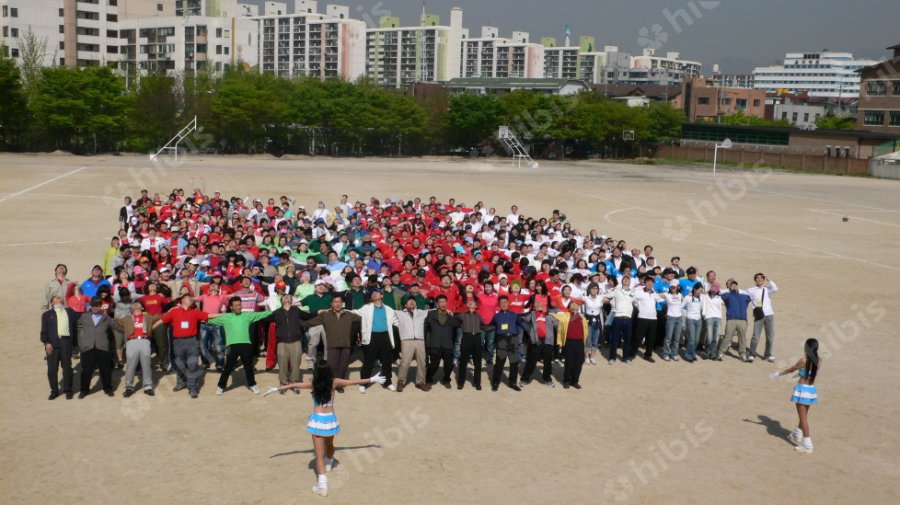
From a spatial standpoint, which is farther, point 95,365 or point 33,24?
point 33,24

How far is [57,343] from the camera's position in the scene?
12.8m

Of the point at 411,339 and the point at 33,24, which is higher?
the point at 33,24

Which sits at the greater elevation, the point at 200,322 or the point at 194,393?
the point at 200,322

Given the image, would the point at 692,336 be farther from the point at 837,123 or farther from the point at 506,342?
the point at 837,123

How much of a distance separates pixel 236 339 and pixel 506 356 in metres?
4.54

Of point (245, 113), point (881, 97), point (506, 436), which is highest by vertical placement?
point (881, 97)

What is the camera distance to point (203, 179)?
50.9 meters

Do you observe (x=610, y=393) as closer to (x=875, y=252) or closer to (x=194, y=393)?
(x=194, y=393)

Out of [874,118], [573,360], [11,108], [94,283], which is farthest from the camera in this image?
[874,118]

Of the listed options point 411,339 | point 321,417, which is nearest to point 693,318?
point 411,339

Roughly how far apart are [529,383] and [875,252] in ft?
71.1

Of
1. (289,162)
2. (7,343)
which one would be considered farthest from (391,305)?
(289,162)

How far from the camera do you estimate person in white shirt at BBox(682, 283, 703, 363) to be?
15.8 m

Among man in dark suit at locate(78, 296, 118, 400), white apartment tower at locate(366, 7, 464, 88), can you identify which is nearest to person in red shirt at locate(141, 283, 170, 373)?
man in dark suit at locate(78, 296, 118, 400)
